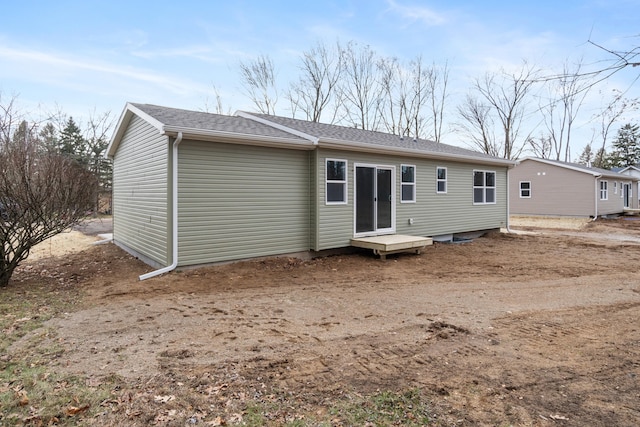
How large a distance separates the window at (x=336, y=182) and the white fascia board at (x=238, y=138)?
76 cm

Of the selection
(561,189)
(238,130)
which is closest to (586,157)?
(561,189)

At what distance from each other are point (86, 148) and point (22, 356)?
29.5m

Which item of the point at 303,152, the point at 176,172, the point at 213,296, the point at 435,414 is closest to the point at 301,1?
the point at 303,152

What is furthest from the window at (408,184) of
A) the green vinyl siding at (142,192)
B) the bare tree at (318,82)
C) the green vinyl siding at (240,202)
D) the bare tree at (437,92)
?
the bare tree at (437,92)

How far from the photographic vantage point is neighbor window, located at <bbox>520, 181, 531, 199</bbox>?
22750 mm

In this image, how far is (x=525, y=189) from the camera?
75.3 ft

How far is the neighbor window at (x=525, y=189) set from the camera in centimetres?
2275

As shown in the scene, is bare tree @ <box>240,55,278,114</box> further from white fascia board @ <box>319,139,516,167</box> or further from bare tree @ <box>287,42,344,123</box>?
white fascia board @ <box>319,139,516,167</box>

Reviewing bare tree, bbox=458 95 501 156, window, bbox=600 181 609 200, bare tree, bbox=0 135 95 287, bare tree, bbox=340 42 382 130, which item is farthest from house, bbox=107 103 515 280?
bare tree, bbox=458 95 501 156

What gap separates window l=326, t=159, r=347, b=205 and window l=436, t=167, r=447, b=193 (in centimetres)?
381

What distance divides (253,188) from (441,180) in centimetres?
635

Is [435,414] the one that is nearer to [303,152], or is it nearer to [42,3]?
[303,152]

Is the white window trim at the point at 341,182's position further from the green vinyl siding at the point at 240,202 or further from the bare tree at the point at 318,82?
the bare tree at the point at 318,82

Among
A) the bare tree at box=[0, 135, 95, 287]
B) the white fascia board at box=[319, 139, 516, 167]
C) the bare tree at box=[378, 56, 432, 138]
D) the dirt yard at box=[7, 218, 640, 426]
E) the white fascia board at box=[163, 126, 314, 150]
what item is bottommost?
the dirt yard at box=[7, 218, 640, 426]
